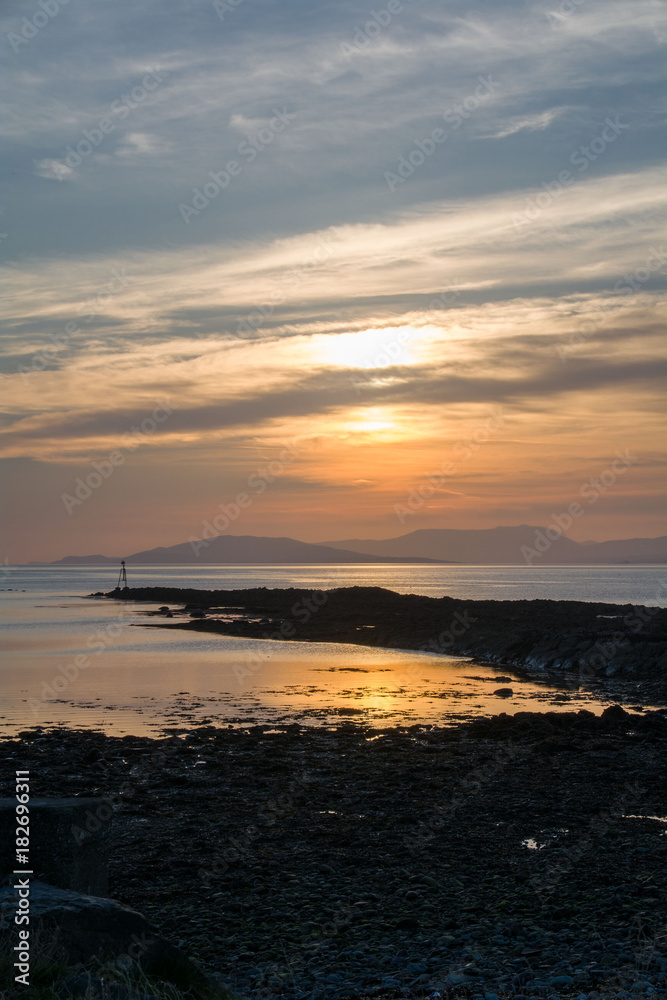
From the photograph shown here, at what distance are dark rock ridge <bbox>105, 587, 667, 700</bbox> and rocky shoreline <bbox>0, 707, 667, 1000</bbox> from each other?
12.1 metres

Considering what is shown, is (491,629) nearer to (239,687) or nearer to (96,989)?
(239,687)

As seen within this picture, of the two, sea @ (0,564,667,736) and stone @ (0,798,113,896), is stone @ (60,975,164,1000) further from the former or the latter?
sea @ (0,564,667,736)

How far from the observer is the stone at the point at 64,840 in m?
6.65

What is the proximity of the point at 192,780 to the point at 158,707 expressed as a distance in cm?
839

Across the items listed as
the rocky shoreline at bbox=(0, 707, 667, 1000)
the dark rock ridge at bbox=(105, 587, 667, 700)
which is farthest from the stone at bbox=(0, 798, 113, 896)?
the dark rock ridge at bbox=(105, 587, 667, 700)

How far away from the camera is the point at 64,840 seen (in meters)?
6.91

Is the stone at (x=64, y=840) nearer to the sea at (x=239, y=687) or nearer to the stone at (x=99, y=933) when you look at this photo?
the stone at (x=99, y=933)

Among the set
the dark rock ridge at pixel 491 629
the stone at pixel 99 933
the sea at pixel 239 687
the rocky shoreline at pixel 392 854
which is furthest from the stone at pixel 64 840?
the dark rock ridge at pixel 491 629

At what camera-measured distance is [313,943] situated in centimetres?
759

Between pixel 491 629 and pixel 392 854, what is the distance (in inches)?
1200

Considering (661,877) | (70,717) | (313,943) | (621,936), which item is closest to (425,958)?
(313,943)

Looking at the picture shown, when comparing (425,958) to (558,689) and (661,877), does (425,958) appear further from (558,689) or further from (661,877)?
(558,689)

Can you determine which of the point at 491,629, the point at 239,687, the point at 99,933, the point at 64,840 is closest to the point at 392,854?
the point at 64,840

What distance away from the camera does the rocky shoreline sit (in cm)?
710
